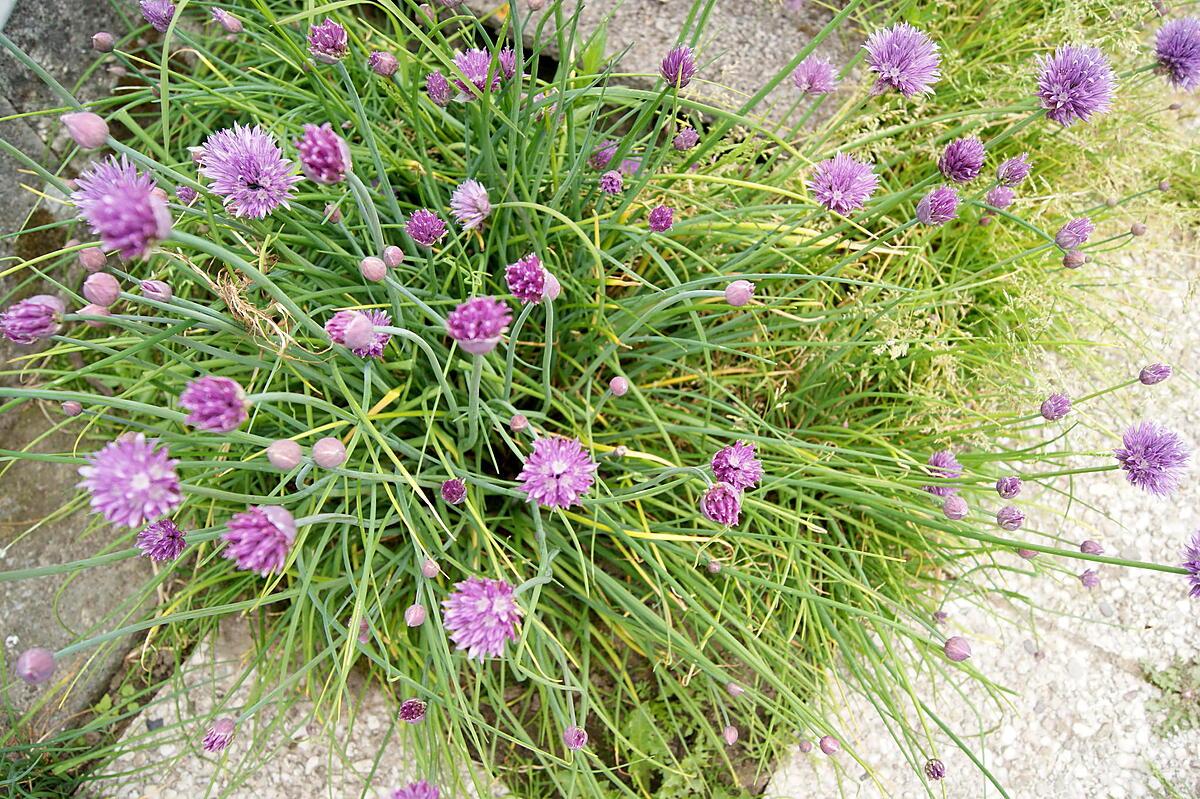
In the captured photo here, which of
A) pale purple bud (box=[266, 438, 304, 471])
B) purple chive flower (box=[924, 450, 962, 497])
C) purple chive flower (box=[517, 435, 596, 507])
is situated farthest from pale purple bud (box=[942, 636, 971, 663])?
pale purple bud (box=[266, 438, 304, 471])

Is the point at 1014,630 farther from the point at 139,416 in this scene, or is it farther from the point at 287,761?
the point at 139,416

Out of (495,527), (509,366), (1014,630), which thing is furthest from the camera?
(1014,630)

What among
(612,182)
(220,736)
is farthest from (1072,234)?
(220,736)

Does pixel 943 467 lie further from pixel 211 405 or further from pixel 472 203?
pixel 211 405

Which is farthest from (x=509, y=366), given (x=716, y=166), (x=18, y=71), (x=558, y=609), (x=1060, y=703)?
(x=1060, y=703)

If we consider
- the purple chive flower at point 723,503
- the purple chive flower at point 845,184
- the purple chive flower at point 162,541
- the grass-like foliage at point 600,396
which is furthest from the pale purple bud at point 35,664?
the purple chive flower at point 845,184

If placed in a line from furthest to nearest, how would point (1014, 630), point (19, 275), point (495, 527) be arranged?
point (1014, 630), point (19, 275), point (495, 527)

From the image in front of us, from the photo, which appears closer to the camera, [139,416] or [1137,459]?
[1137,459]
